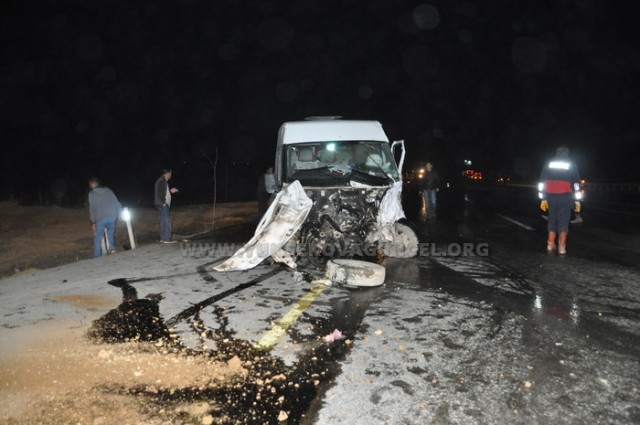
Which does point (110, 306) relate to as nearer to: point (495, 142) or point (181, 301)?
point (181, 301)

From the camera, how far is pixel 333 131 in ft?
29.1

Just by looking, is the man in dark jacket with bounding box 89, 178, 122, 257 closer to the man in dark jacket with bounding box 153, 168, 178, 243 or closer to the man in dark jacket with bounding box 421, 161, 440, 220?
the man in dark jacket with bounding box 153, 168, 178, 243

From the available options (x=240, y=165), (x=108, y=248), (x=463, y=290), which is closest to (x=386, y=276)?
(x=463, y=290)

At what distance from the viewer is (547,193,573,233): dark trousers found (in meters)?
7.80

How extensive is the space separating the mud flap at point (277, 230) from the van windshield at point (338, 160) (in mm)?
869

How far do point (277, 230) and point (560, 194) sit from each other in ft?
16.4

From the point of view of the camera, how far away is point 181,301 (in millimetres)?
5234

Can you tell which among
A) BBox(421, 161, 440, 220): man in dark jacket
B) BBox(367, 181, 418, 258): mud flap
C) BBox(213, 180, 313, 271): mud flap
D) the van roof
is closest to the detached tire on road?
BBox(213, 180, 313, 271): mud flap

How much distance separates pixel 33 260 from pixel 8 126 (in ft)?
107

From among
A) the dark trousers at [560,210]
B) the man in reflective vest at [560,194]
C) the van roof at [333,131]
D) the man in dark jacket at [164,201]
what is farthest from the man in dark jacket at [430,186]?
the man in dark jacket at [164,201]

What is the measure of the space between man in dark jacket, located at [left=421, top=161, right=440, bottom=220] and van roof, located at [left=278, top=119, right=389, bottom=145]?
5.09 meters

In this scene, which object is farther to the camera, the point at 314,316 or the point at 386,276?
the point at 386,276

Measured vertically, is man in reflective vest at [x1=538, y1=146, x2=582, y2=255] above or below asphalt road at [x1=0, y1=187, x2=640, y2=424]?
above

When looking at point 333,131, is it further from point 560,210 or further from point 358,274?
point 560,210
